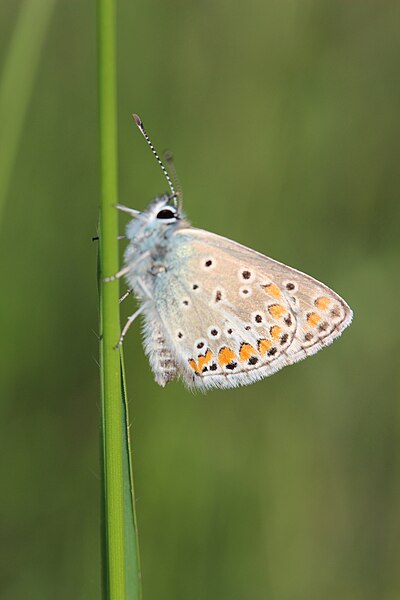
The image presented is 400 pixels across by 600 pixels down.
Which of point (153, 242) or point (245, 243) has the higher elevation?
point (245, 243)

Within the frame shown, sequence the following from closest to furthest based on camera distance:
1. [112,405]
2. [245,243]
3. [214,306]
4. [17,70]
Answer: [112,405], [17,70], [214,306], [245,243]

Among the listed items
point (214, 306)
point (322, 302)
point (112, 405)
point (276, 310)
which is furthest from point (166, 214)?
point (112, 405)

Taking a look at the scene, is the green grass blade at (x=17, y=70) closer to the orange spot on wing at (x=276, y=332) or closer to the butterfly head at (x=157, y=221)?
the butterfly head at (x=157, y=221)

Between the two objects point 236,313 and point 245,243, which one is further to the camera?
point 245,243

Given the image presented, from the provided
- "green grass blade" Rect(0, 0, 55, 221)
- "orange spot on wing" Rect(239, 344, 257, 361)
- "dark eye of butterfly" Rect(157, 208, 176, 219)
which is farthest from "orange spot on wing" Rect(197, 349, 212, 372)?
"green grass blade" Rect(0, 0, 55, 221)

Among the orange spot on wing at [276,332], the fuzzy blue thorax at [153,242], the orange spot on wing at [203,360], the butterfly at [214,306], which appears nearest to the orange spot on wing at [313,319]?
the butterfly at [214,306]

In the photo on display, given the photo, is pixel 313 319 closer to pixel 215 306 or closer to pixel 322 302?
pixel 322 302

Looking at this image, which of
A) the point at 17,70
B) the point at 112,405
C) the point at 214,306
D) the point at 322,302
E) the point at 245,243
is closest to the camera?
the point at 112,405

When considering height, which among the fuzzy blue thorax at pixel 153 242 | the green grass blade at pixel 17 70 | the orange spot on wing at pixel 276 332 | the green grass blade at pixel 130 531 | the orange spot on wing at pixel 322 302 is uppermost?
the green grass blade at pixel 17 70
